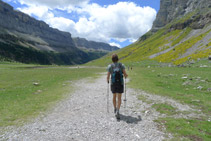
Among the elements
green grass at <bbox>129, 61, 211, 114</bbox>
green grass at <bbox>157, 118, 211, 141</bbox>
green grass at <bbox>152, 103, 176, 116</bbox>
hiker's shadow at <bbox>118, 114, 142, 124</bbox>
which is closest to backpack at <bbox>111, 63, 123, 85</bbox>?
hiker's shadow at <bbox>118, 114, 142, 124</bbox>

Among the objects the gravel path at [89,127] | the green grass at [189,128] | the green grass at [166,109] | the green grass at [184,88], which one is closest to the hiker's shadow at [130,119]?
the gravel path at [89,127]

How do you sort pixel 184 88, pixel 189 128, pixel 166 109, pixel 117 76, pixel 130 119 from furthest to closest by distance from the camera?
pixel 184 88, pixel 166 109, pixel 117 76, pixel 130 119, pixel 189 128

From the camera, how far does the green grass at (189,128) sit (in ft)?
24.1

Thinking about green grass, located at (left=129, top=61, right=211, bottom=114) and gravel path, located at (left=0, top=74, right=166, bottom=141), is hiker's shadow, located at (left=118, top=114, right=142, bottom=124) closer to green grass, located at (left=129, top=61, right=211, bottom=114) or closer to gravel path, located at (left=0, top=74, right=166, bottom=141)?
gravel path, located at (left=0, top=74, right=166, bottom=141)

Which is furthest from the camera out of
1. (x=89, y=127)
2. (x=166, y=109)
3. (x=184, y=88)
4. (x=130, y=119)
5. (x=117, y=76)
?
(x=184, y=88)

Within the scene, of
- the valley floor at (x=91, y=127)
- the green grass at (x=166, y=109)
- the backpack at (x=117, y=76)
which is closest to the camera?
the valley floor at (x=91, y=127)

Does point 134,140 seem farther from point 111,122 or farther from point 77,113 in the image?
point 77,113

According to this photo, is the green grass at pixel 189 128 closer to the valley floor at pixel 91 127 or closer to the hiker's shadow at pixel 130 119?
the valley floor at pixel 91 127

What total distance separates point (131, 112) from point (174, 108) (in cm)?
366

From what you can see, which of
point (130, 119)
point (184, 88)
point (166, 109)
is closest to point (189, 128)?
point (130, 119)

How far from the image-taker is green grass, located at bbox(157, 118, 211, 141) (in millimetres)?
7334

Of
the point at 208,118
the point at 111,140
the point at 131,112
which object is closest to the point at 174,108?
the point at 208,118

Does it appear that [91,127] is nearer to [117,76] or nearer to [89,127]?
[89,127]

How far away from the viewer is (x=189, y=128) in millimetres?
8133
